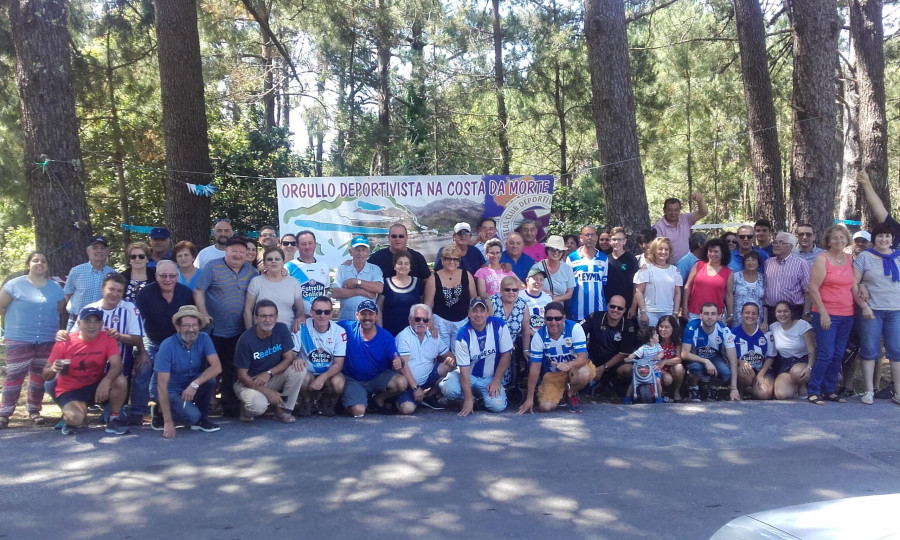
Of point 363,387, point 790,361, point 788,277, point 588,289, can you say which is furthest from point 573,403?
point 788,277

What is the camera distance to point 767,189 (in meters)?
11.3

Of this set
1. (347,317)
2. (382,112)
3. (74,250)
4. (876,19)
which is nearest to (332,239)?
(347,317)

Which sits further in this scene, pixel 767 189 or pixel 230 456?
pixel 767 189

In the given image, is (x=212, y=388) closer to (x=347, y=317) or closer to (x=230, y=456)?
(x=230, y=456)

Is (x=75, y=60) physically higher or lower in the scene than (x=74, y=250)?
higher

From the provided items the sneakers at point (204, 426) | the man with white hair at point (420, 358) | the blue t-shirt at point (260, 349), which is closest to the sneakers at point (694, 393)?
the man with white hair at point (420, 358)

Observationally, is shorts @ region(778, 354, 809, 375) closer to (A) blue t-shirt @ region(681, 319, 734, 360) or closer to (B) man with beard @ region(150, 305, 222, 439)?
(A) blue t-shirt @ region(681, 319, 734, 360)

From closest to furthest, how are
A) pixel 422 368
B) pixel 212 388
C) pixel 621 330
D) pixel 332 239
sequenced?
1. pixel 212 388
2. pixel 422 368
3. pixel 621 330
4. pixel 332 239

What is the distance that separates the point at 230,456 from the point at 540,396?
3044mm

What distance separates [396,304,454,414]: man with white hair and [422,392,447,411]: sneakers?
15 mm

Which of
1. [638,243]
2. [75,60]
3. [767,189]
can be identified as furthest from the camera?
[75,60]

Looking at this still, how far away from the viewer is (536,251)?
8641mm

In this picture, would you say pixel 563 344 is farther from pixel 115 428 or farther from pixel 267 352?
pixel 115 428

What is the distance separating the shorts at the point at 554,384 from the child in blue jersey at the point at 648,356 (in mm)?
551
